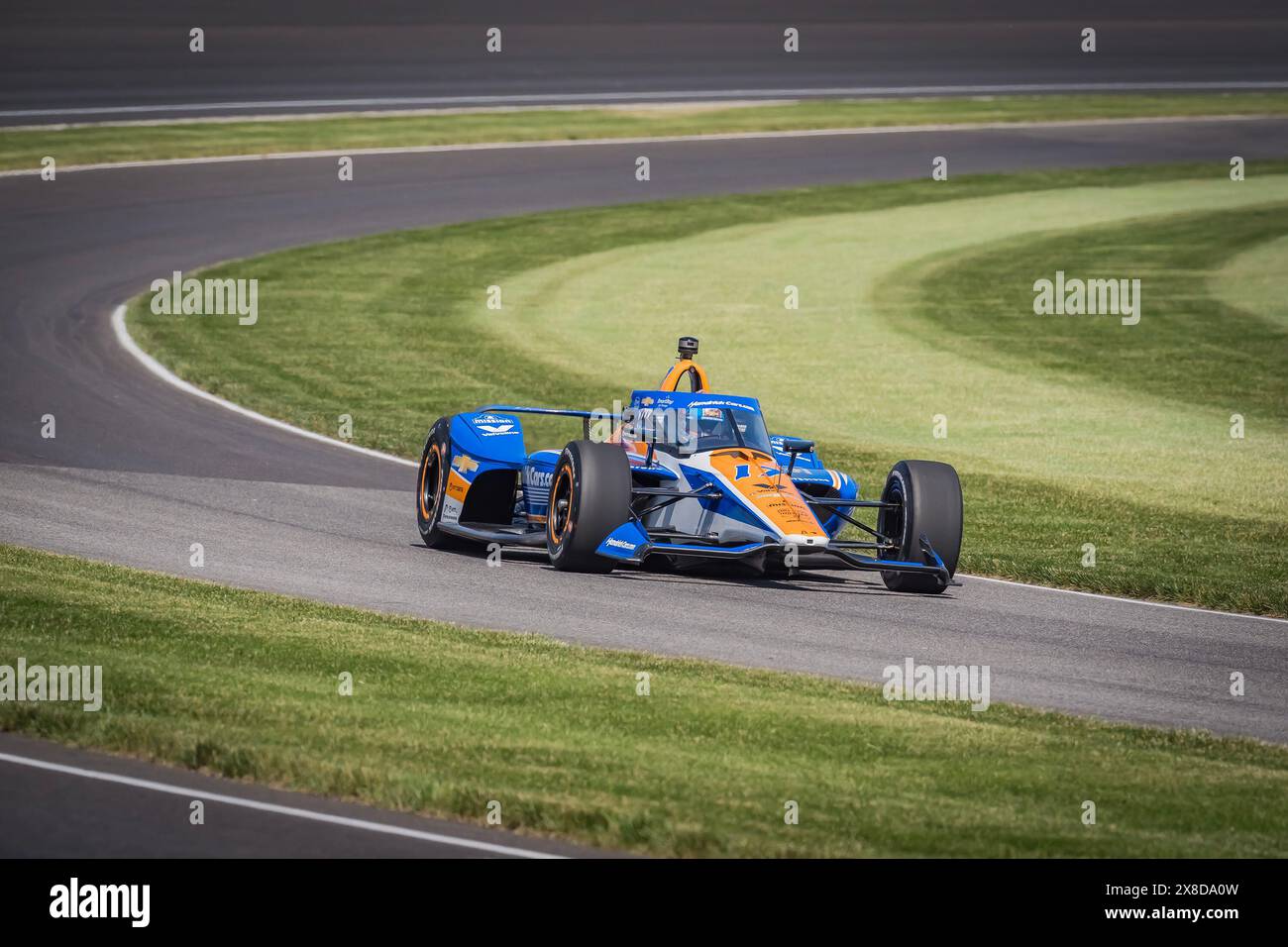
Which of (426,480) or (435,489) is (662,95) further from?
(435,489)

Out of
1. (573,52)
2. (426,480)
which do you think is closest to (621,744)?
(426,480)

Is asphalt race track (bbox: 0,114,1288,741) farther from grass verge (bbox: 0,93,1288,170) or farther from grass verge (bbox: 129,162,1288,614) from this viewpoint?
grass verge (bbox: 0,93,1288,170)

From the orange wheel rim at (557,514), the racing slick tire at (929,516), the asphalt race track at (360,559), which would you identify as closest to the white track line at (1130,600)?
the asphalt race track at (360,559)

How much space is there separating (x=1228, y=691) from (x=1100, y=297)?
20815mm

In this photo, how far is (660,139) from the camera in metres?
43.5

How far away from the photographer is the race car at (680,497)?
46.5 feet

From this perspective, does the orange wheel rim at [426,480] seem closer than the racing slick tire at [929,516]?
No

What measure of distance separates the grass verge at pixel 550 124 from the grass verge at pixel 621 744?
2720cm

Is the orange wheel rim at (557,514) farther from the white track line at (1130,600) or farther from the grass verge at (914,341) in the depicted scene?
the grass verge at (914,341)

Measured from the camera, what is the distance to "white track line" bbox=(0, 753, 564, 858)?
8.48 meters

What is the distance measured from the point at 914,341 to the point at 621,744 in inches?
770

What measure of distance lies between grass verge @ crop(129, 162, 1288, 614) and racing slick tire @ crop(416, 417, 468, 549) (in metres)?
4.30
